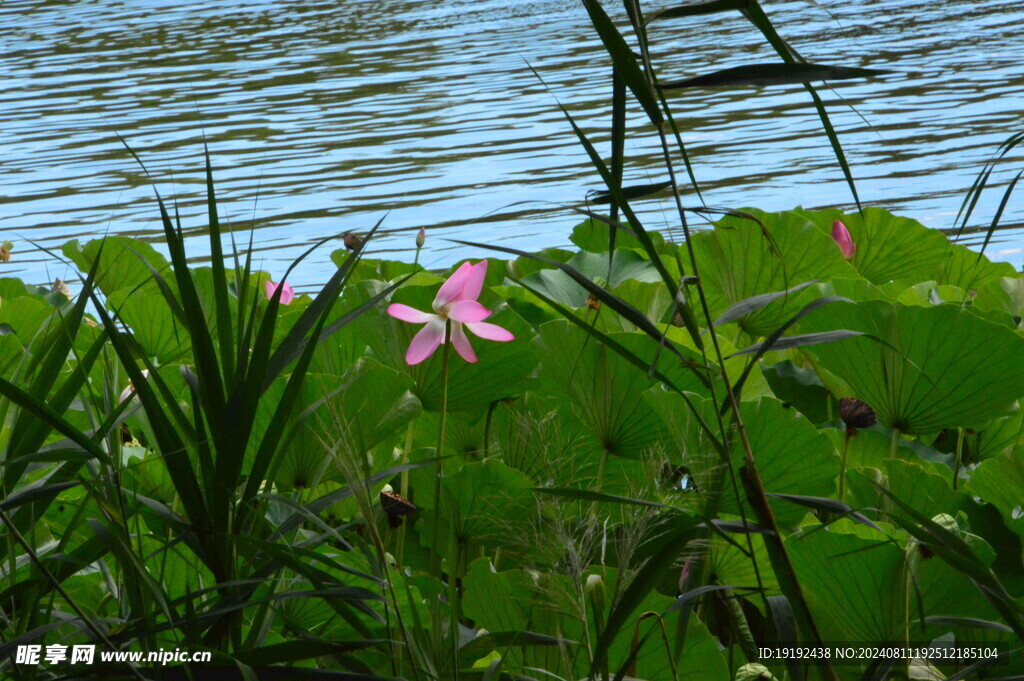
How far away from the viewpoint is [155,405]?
Answer: 833 mm

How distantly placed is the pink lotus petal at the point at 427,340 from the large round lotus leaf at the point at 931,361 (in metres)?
0.35

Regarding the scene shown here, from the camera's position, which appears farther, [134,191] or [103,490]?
[134,191]

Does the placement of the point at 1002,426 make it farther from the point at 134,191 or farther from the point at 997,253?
the point at 134,191

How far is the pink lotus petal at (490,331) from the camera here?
0.97 m

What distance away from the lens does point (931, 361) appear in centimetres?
111

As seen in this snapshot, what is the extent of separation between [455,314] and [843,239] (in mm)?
741

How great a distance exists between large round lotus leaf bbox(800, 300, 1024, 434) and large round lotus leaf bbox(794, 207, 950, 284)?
1.60ft

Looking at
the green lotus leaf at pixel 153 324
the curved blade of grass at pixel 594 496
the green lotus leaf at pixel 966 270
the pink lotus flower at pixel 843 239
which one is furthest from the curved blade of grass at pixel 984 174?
the green lotus leaf at pixel 153 324

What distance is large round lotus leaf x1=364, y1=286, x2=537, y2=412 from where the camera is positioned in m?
1.20

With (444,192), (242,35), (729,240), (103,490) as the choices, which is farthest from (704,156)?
(242,35)

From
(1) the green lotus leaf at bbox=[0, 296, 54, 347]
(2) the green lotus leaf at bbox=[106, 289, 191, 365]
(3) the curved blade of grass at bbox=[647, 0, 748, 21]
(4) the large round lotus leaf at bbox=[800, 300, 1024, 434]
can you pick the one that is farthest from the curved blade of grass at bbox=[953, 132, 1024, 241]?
(1) the green lotus leaf at bbox=[0, 296, 54, 347]

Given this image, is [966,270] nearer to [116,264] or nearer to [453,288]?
[453,288]

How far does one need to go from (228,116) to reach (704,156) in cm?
259

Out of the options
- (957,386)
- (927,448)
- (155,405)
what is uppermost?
(155,405)
